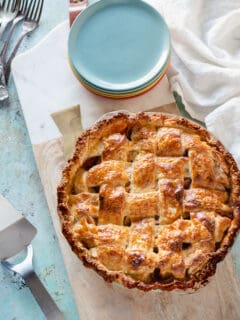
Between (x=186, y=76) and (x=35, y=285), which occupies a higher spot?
(x=186, y=76)

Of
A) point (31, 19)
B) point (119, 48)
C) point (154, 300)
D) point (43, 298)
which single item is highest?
point (31, 19)

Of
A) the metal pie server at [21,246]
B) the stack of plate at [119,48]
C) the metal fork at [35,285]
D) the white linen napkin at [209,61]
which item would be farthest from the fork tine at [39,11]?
the metal fork at [35,285]

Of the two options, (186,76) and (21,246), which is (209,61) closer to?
(186,76)


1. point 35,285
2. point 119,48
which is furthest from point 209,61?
point 35,285

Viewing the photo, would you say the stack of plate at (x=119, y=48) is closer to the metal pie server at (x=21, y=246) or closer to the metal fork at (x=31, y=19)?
the metal fork at (x=31, y=19)

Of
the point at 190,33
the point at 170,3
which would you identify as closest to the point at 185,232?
the point at 190,33
